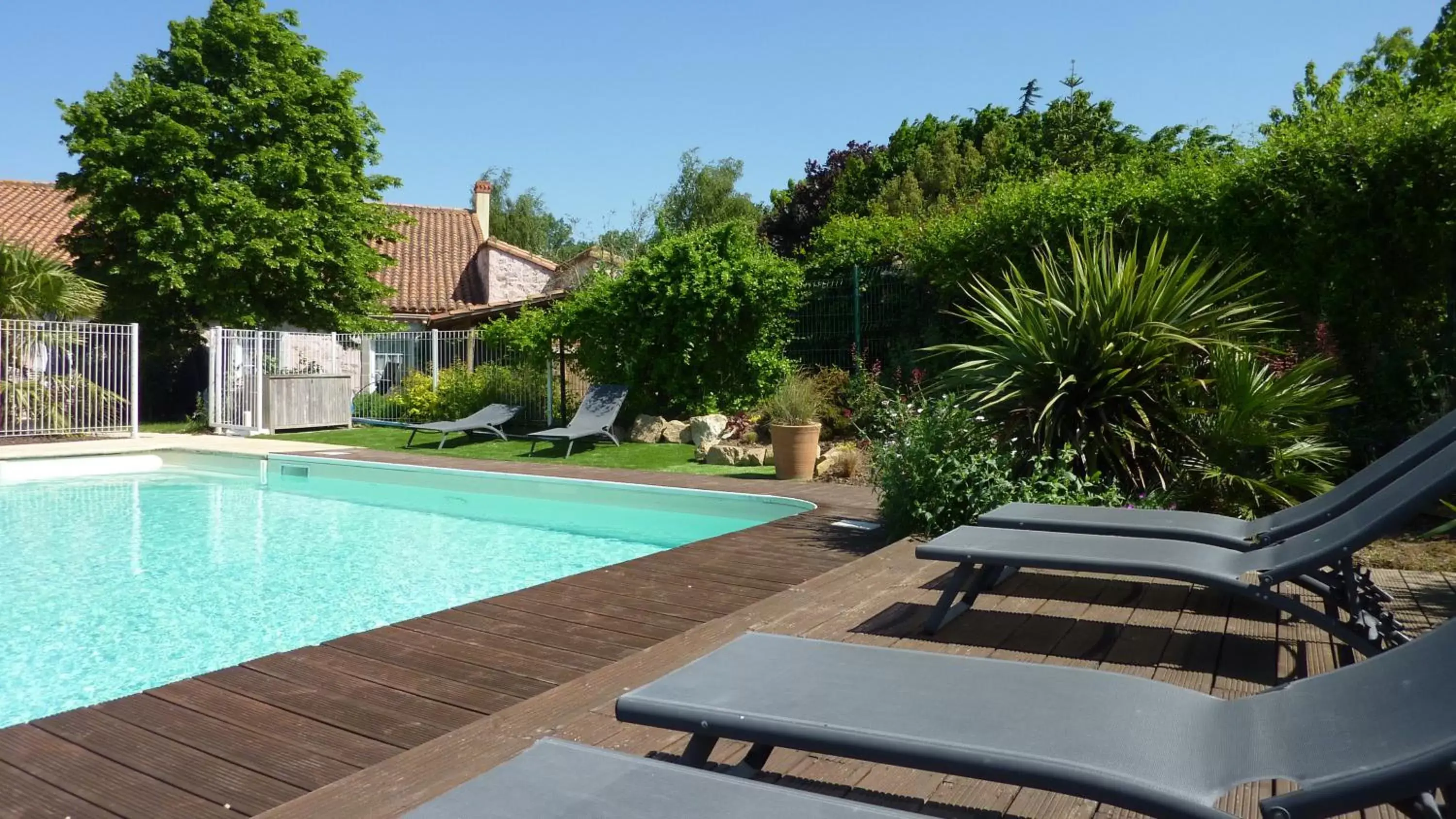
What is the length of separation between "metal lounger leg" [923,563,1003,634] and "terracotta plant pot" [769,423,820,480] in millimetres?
5648

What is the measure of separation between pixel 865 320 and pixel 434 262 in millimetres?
21345

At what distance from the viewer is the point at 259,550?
7945mm

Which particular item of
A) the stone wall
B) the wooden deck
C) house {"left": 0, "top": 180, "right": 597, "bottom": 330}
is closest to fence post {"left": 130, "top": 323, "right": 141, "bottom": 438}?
house {"left": 0, "top": 180, "right": 597, "bottom": 330}

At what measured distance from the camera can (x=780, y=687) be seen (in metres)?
2.12

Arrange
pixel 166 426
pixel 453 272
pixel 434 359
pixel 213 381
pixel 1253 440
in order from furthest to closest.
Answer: pixel 453 272, pixel 166 426, pixel 434 359, pixel 213 381, pixel 1253 440

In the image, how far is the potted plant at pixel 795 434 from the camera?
32.3 feet

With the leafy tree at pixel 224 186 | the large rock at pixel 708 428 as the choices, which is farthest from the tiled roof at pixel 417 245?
the large rock at pixel 708 428

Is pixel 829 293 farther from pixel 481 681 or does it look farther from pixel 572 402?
pixel 481 681

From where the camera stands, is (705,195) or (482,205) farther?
(705,195)

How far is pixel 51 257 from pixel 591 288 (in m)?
16.1

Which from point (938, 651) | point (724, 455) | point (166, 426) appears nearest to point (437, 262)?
point (166, 426)

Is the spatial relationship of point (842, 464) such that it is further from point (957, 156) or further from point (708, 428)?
point (957, 156)

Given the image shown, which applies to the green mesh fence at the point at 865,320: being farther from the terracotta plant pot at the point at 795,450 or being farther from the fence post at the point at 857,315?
the terracotta plant pot at the point at 795,450

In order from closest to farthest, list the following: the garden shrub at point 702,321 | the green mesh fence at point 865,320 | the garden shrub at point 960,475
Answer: the garden shrub at point 960,475 < the green mesh fence at point 865,320 < the garden shrub at point 702,321
